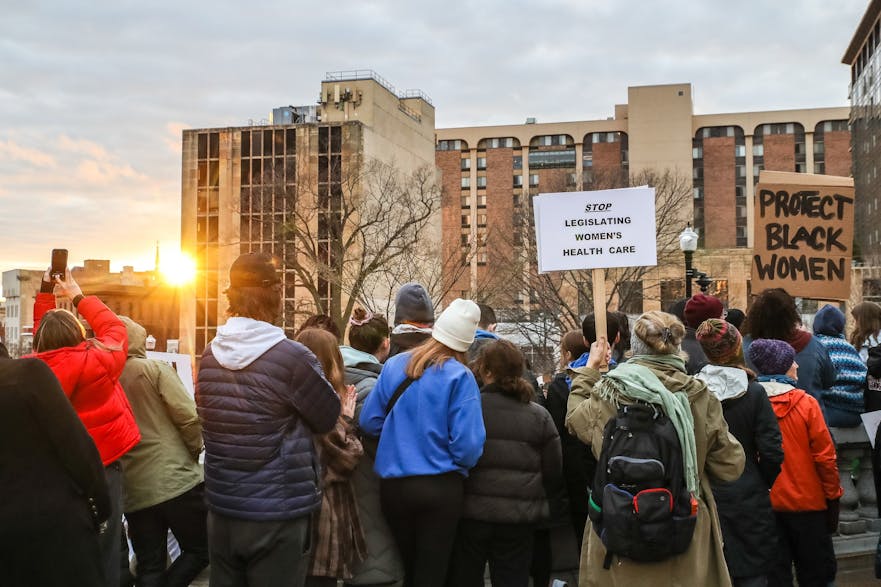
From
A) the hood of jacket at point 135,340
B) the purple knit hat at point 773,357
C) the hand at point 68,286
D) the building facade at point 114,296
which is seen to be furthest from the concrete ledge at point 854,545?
the building facade at point 114,296

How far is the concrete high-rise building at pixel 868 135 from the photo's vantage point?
7450cm

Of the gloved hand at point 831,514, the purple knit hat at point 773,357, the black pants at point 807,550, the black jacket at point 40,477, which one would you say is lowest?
the black pants at point 807,550

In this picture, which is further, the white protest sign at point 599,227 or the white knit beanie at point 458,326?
the white protest sign at point 599,227

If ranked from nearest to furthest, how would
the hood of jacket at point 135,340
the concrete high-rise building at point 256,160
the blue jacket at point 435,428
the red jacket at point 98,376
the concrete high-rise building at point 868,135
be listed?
the blue jacket at point 435,428 < the red jacket at point 98,376 < the hood of jacket at point 135,340 < the concrete high-rise building at point 256,160 < the concrete high-rise building at point 868,135

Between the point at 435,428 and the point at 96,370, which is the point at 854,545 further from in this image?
the point at 96,370

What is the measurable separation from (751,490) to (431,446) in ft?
6.65

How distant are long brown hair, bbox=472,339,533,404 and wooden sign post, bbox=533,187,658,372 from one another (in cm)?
180

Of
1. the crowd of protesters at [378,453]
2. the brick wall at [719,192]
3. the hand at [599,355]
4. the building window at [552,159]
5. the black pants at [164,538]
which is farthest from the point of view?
the building window at [552,159]

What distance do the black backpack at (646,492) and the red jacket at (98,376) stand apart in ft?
9.15

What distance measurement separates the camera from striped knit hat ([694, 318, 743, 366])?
200 inches

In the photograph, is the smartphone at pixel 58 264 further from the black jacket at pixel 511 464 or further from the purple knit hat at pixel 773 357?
the purple knit hat at pixel 773 357

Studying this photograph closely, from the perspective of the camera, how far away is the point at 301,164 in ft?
199

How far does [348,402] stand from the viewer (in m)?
4.78

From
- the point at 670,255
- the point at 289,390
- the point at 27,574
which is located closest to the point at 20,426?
the point at 27,574
